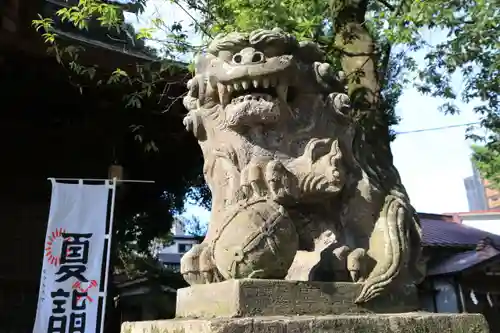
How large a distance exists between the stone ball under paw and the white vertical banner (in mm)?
4175

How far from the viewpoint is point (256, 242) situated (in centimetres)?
258

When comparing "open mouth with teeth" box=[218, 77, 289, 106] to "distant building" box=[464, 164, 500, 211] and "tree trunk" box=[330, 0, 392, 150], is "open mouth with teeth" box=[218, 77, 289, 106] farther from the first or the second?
"distant building" box=[464, 164, 500, 211]

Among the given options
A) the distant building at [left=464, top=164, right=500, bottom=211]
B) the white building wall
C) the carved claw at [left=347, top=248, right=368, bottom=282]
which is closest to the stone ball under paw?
the carved claw at [left=347, top=248, right=368, bottom=282]

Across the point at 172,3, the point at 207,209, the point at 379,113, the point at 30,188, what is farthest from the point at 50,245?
the point at 207,209

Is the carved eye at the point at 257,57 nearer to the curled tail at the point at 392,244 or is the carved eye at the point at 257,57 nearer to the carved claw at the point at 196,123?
the carved claw at the point at 196,123

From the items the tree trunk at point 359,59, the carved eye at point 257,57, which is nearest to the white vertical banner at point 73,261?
the tree trunk at point 359,59

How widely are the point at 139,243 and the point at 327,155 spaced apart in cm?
1079

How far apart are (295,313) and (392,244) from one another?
2.30 ft

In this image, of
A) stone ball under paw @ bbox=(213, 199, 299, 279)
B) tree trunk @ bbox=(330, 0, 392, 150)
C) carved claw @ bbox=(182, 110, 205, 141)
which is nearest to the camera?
stone ball under paw @ bbox=(213, 199, 299, 279)

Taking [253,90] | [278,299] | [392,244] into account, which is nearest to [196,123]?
[253,90]

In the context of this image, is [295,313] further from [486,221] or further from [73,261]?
[486,221]

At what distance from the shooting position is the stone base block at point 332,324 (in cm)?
219

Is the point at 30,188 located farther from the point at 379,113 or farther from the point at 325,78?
the point at 325,78

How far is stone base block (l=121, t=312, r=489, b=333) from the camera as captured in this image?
2190 millimetres
